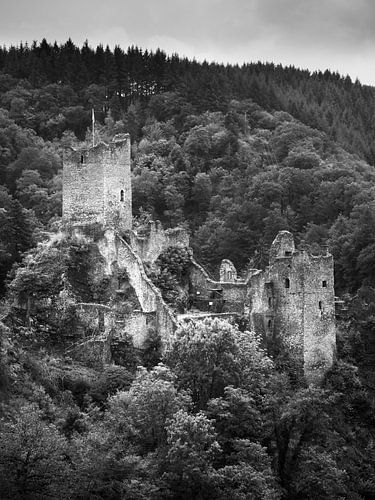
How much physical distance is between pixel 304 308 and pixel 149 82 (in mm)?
57350

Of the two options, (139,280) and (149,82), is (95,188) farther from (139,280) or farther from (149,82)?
(149,82)

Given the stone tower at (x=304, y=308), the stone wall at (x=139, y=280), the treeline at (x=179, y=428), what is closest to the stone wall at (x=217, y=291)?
the stone tower at (x=304, y=308)

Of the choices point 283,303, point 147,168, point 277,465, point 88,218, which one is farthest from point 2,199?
point 277,465

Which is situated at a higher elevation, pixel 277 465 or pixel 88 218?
pixel 88 218

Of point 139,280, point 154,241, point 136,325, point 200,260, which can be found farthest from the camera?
point 200,260

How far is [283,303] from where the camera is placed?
47.8 meters

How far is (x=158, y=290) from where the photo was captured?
46.5 metres

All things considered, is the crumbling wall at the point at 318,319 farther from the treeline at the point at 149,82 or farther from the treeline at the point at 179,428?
the treeline at the point at 149,82

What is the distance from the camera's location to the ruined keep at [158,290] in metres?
45.5

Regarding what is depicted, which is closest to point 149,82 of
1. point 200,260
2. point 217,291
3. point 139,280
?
point 200,260

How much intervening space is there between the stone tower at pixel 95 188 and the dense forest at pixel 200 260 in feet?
8.23

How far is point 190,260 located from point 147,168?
2810cm

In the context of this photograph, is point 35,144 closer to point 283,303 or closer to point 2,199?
point 2,199

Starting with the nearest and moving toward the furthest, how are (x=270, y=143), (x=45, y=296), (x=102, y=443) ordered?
(x=102, y=443), (x=45, y=296), (x=270, y=143)
